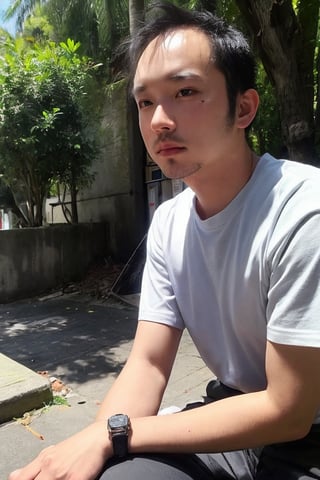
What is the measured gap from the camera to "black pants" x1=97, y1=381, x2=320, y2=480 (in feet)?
3.44

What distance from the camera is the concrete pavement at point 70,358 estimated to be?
2451 mm

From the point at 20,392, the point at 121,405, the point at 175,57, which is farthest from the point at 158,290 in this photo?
the point at 20,392

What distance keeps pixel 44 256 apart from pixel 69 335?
119 inches

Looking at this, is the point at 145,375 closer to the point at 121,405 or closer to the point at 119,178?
the point at 121,405

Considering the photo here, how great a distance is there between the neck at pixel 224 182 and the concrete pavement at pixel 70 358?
167 cm

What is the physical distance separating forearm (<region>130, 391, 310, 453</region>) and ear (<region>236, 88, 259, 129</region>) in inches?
29.3

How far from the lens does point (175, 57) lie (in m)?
1.20

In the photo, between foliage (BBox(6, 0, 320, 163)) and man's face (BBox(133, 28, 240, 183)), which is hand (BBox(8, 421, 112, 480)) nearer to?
man's face (BBox(133, 28, 240, 183))

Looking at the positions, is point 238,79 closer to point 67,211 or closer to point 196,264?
point 196,264

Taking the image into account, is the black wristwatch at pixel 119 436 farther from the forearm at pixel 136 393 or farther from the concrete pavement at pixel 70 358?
the concrete pavement at pixel 70 358

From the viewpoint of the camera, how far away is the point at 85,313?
6.16 metres

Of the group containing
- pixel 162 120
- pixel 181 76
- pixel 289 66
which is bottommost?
pixel 162 120

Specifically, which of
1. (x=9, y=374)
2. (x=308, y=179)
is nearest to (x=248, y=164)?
(x=308, y=179)

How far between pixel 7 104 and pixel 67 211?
2.98m
